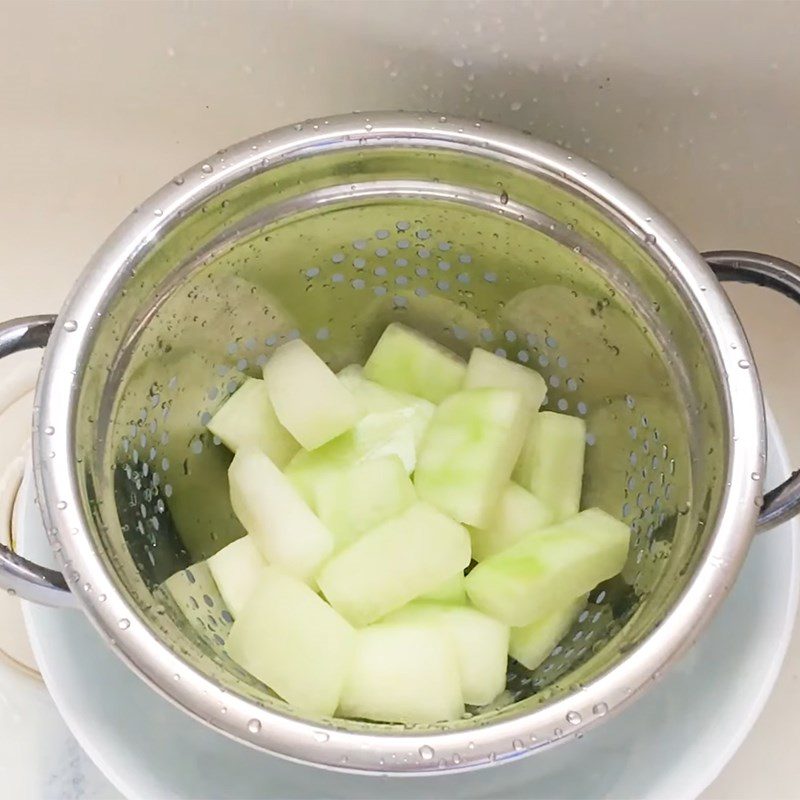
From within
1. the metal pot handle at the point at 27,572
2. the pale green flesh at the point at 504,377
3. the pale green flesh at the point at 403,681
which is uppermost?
the pale green flesh at the point at 504,377

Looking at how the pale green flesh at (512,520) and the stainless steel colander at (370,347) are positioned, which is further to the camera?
the pale green flesh at (512,520)

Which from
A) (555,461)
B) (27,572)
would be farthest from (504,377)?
(27,572)

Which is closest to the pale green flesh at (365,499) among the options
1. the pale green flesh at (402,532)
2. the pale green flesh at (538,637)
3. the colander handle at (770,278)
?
the pale green flesh at (402,532)

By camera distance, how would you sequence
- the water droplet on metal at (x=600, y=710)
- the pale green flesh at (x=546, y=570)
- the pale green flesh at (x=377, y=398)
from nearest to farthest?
1. the water droplet on metal at (x=600, y=710)
2. the pale green flesh at (x=546, y=570)
3. the pale green flesh at (x=377, y=398)

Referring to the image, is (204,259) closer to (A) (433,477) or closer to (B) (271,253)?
(B) (271,253)

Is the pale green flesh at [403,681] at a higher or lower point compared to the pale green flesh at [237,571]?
lower

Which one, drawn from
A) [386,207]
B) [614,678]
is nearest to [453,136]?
[386,207]

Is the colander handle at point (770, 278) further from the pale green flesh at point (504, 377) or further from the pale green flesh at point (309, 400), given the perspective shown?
the pale green flesh at point (309, 400)

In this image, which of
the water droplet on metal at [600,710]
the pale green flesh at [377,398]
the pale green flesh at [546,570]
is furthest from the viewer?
the pale green flesh at [377,398]
